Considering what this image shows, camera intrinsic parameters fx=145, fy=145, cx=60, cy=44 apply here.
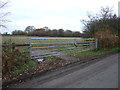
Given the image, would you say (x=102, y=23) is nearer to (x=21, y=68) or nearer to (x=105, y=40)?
(x=105, y=40)

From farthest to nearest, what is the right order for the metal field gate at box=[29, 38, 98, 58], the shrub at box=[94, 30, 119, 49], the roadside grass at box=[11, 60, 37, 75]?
the shrub at box=[94, 30, 119, 49], the metal field gate at box=[29, 38, 98, 58], the roadside grass at box=[11, 60, 37, 75]

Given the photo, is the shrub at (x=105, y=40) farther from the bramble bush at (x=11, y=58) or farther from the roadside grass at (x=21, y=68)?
the roadside grass at (x=21, y=68)

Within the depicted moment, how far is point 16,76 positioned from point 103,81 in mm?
3477

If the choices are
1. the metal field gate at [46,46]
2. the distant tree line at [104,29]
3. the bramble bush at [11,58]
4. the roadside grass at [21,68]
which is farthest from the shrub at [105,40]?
the roadside grass at [21,68]

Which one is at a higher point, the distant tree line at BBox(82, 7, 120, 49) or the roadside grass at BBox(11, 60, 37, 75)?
the distant tree line at BBox(82, 7, 120, 49)

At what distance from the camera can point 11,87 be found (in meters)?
5.05

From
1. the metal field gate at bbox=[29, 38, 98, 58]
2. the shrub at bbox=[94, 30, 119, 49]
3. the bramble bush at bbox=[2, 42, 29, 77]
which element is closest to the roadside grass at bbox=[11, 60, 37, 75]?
the bramble bush at bbox=[2, 42, 29, 77]

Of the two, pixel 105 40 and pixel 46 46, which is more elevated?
pixel 105 40

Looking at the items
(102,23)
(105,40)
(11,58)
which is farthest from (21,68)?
(102,23)

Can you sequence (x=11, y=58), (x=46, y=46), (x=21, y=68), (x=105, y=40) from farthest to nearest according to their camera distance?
(x=105, y=40)
(x=46, y=46)
(x=11, y=58)
(x=21, y=68)

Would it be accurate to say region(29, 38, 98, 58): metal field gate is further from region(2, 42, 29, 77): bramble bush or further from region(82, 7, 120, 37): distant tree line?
region(82, 7, 120, 37): distant tree line

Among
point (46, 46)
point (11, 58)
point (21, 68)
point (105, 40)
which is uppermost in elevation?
point (105, 40)

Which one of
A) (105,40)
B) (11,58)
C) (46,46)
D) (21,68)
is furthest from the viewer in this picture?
(105,40)

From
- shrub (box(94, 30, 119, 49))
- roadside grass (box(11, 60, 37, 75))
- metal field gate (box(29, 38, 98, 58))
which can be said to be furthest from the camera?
shrub (box(94, 30, 119, 49))
